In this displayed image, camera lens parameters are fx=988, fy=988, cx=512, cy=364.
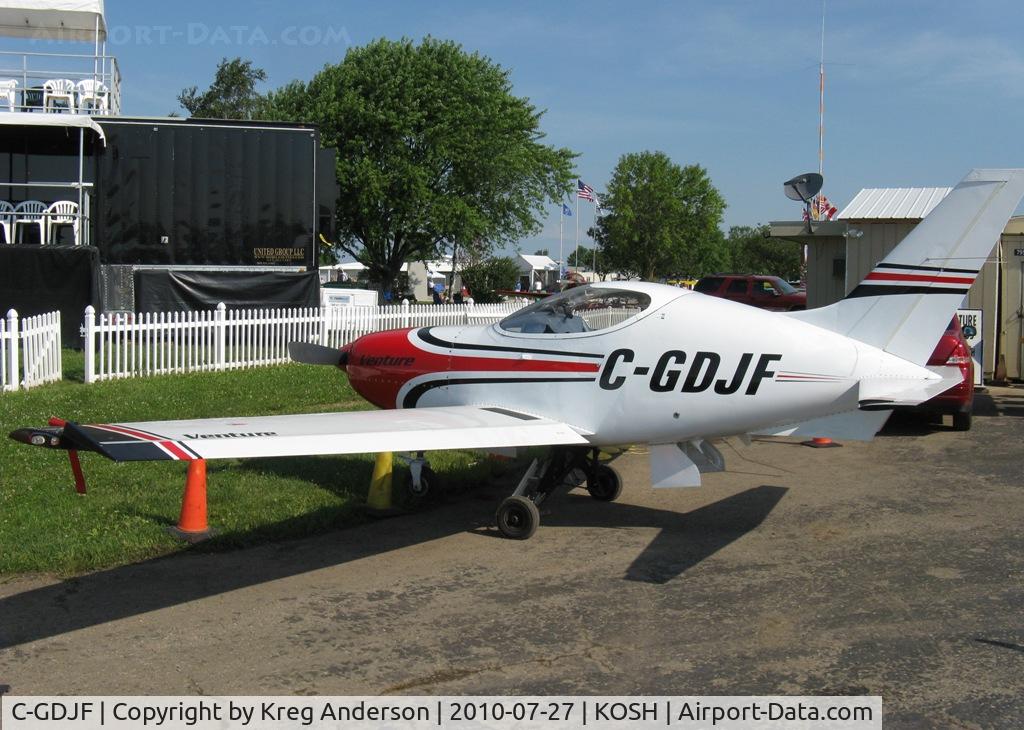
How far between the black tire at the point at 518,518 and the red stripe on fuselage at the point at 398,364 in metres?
1.03

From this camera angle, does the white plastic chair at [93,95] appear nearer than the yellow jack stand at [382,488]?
No

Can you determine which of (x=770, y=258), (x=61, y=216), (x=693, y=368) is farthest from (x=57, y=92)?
(x=770, y=258)

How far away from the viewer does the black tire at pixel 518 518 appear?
759 cm

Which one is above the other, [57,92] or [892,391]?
[57,92]

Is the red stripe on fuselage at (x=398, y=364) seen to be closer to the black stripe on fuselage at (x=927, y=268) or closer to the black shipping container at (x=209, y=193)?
the black stripe on fuselage at (x=927, y=268)

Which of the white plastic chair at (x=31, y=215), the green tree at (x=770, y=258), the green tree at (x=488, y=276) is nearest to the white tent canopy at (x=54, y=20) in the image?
the white plastic chair at (x=31, y=215)

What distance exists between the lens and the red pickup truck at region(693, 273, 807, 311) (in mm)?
28984

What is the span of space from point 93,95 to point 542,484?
694 inches

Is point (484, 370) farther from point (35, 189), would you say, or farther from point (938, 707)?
point (35, 189)

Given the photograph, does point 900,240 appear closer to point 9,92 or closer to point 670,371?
point 670,371

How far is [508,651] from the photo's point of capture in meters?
5.28

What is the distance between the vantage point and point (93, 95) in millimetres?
21312

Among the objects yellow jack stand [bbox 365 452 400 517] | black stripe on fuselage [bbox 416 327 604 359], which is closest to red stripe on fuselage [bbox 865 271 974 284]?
black stripe on fuselage [bbox 416 327 604 359]

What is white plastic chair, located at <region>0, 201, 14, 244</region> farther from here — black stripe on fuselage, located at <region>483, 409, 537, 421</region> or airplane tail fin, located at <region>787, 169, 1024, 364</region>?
airplane tail fin, located at <region>787, 169, 1024, 364</region>
